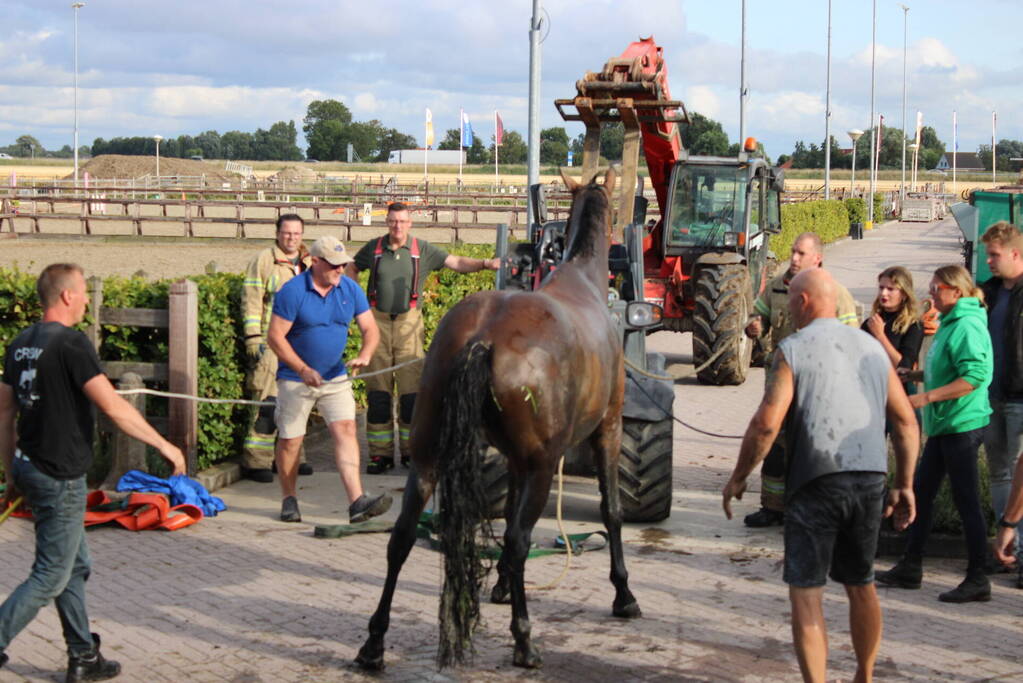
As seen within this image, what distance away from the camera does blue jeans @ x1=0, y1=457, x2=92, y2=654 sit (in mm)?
4941

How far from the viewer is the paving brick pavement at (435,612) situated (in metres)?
5.39

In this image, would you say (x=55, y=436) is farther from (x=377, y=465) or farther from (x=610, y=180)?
(x=377, y=465)

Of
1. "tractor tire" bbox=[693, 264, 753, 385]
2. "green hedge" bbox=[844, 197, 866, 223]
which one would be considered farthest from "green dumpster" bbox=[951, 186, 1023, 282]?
"green hedge" bbox=[844, 197, 866, 223]

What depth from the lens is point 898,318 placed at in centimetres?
706

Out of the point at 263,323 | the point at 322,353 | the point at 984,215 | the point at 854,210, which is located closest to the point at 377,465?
the point at 263,323

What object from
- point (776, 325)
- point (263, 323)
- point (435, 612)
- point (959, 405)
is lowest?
point (435, 612)

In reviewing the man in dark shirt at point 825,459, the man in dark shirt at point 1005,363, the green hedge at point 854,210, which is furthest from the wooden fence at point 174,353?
the green hedge at point 854,210

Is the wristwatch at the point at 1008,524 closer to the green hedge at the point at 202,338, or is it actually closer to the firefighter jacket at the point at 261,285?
the firefighter jacket at the point at 261,285

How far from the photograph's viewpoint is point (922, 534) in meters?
6.64

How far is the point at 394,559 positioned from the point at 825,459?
6.76ft

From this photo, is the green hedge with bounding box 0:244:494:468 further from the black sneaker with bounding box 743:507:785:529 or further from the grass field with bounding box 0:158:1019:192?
the grass field with bounding box 0:158:1019:192

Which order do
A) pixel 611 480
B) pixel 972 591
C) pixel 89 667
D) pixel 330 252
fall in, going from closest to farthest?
1. pixel 89 667
2. pixel 972 591
3. pixel 611 480
4. pixel 330 252

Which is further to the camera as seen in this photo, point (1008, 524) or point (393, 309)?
point (393, 309)

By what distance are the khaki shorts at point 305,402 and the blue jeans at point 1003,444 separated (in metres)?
3.88
